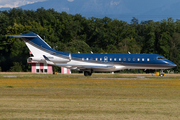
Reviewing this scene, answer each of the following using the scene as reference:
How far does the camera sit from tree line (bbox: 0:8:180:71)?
303 feet

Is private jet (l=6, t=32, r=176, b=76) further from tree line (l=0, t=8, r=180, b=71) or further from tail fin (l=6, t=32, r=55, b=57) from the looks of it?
tree line (l=0, t=8, r=180, b=71)

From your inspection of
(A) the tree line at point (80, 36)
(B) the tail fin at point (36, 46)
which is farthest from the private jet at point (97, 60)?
(A) the tree line at point (80, 36)

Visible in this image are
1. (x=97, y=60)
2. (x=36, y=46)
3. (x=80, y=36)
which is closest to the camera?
(x=97, y=60)

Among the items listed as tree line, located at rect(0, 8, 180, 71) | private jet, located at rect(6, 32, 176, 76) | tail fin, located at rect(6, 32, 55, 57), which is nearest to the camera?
private jet, located at rect(6, 32, 176, 76)

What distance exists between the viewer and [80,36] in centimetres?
12294

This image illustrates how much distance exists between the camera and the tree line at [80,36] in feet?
303

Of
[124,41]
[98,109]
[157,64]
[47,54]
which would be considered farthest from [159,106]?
[124,41]

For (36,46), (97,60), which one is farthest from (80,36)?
(97,60)

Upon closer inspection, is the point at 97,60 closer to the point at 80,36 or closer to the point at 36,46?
the point at 36,46

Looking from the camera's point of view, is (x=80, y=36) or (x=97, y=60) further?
(x=80, y=36)

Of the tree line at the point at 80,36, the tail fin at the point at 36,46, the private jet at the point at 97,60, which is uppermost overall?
the tree line at the point at 80,36

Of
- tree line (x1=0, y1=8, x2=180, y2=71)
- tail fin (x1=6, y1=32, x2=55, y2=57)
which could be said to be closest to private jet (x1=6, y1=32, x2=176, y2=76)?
tail fin (x1=6, y1=32, x2=55, y2=57)

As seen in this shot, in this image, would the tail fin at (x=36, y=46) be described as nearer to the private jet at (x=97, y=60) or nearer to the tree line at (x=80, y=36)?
the private jet at (x=97, y=60)

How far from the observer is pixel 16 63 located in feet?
297
